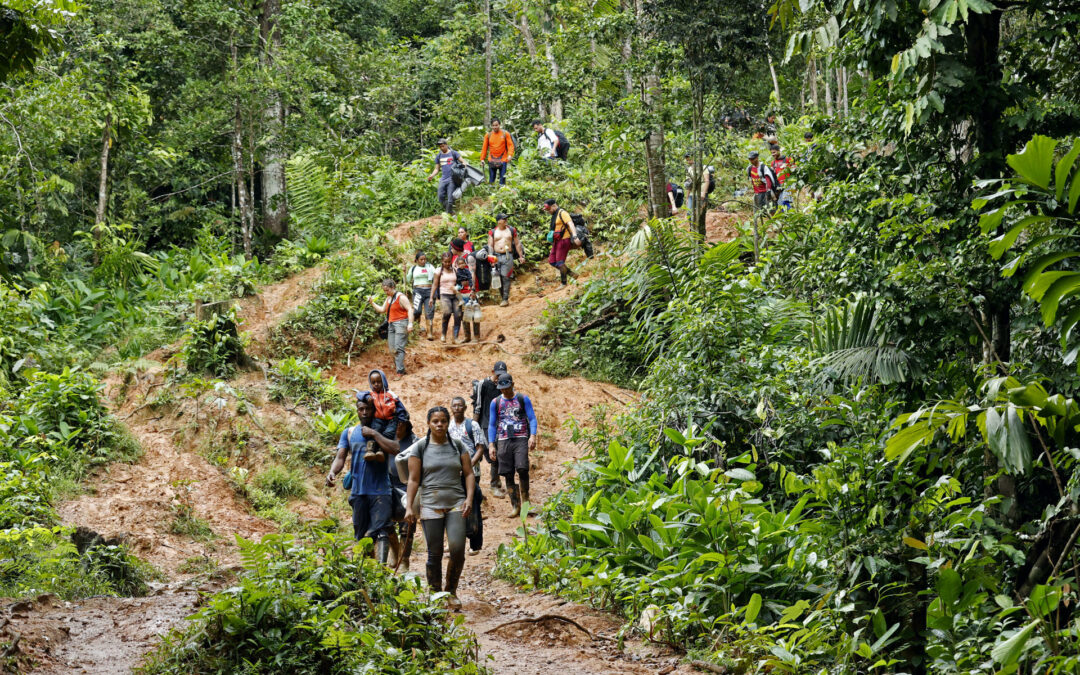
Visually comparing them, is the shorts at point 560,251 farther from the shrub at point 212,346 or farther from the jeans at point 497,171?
the shrub at point 212,346

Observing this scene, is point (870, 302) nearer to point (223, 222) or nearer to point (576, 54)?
point (576, 54)

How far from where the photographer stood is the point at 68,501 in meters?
11.7

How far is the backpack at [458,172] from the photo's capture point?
20641 millimetres

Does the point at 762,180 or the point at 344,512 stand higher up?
the point at 762,180

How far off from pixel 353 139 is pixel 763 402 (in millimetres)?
18016

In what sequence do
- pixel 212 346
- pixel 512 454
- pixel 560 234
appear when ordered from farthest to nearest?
pixel 560 234, pixel 212 346, pixel 512 454

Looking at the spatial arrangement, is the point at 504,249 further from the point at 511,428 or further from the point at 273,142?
the point at 511,428

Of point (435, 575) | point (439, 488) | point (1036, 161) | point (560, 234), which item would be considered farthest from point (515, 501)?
point (1036, 161)

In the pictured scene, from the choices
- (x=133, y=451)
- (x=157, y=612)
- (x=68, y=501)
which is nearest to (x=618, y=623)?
(x=157, y=612)

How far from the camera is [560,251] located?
61.4 feet

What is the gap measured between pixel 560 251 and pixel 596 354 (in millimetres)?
2532

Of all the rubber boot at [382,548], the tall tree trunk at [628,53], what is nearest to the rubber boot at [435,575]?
the rubber boot at [382,548]

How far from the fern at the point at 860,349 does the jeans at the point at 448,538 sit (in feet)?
11.0

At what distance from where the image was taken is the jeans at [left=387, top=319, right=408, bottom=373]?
16.1 metres
